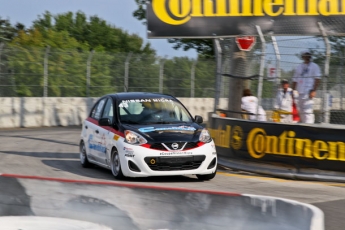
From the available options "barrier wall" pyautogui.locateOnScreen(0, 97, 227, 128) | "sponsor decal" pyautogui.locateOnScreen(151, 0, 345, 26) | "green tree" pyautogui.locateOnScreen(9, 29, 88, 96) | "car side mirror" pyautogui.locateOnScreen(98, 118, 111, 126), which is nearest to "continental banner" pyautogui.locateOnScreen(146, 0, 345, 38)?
"sponsor decal" pyautogui.locateOnScreen(151, 0, 345, 26)

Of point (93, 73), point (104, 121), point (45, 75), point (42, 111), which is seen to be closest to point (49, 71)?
point (45, 75)

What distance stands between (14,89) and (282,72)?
1511 cm

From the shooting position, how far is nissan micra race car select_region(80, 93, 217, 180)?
39.4 feet

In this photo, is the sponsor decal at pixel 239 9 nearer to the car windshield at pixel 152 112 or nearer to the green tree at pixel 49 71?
the car windshield at pixel 152 112

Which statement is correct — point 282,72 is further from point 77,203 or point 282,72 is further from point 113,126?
point 77,203

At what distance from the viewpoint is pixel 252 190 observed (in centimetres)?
1162

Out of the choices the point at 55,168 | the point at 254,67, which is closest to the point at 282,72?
the point at 254,67

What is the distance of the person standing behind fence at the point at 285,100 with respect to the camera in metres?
13.8

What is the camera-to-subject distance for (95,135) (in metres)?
13.7

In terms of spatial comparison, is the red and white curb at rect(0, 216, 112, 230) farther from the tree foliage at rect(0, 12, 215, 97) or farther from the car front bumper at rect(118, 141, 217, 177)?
the tree foliage at rect(0, 12, 215, 97)

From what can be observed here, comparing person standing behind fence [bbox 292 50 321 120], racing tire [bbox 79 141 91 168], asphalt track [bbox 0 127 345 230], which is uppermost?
person standing behind fence [bbox 292 50 321 120]

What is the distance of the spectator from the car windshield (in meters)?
1.92

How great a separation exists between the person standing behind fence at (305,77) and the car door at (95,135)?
332cm

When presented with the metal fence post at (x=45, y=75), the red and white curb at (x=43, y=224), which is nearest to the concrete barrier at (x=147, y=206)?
the red and white curb at (x=43, y=224)
